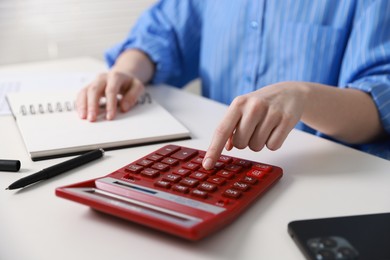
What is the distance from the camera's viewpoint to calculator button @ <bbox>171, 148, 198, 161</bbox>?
1.77 ft

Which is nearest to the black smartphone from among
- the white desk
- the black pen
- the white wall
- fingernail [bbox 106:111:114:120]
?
the white desk

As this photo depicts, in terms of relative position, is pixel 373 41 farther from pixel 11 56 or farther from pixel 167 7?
pixel 11 56

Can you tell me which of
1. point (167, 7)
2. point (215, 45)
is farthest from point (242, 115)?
point (167, 7)

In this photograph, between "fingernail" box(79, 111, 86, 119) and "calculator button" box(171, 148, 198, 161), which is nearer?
"calculator button" box(171, 148, 198, 161)

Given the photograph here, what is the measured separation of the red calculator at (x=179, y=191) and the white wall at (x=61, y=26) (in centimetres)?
99

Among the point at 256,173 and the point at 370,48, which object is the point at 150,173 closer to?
the point at 256,173

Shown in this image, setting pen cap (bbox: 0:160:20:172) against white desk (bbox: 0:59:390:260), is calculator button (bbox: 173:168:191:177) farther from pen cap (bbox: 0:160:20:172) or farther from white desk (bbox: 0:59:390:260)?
pen cap (bbox: 0:160:20:172)

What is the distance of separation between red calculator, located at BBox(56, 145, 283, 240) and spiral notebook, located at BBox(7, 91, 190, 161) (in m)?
0.12

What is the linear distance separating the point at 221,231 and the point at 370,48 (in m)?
0.48

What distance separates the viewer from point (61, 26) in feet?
4.71

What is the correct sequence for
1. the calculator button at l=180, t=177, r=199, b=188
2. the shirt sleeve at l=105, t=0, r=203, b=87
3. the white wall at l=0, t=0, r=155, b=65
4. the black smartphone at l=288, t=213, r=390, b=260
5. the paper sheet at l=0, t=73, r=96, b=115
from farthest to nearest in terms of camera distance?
the white wall at l=0, t=0, r=155, b=65
the shirt sleeve at l=105, t=0, r=203, b=87
the paper sheet at l=0, t=73, r=96, b=115
the calculator button at l=180, t=177, r=199, b=188
the black smartphone at l=288, t=213, r=390, b=260

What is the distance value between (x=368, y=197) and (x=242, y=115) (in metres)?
0.16

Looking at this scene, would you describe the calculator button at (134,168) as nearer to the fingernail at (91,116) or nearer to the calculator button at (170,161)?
the calculator button at (170,161)

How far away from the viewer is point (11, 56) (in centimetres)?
138
